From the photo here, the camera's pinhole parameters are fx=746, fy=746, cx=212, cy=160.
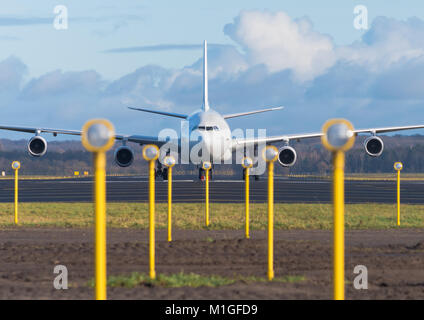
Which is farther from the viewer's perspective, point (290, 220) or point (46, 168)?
point (46, 168)

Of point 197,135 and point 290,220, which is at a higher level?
point 197,135

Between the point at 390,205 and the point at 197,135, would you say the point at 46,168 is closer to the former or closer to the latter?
the point at 197,135

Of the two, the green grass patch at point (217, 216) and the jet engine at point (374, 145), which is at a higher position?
the jet engine at point (374, 145)

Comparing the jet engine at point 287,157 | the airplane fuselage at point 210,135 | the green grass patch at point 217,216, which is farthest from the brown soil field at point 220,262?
the jet engine at point 287,157

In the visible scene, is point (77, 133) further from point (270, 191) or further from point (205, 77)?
point (270, 191)

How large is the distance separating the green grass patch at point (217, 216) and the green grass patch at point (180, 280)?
31.8ft

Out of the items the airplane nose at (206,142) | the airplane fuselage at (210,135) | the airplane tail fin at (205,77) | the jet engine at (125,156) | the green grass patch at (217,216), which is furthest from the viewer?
the airplane tail fin at (205,77)

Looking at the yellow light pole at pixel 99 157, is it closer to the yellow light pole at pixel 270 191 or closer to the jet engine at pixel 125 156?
the yellow light pole at pixel 270 191

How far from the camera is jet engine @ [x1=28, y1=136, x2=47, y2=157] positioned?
39.4 metres

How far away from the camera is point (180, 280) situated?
10.8 m

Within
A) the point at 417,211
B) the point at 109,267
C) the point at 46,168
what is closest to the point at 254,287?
the point at 109,267

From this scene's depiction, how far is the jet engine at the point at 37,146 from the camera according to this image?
129 ft

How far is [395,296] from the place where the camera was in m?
9.62
